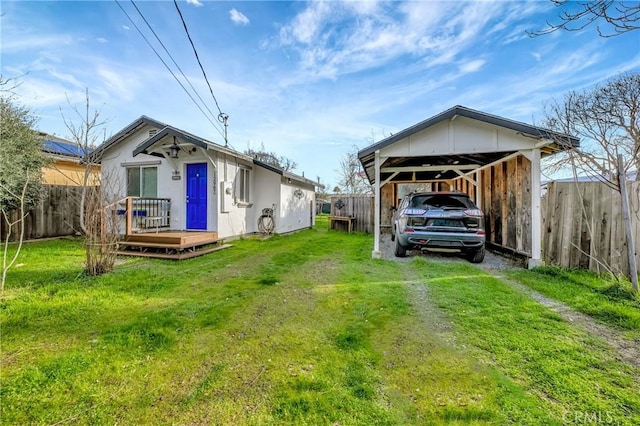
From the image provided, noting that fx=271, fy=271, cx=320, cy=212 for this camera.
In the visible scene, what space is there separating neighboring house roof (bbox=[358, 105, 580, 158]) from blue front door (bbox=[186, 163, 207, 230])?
572 cm

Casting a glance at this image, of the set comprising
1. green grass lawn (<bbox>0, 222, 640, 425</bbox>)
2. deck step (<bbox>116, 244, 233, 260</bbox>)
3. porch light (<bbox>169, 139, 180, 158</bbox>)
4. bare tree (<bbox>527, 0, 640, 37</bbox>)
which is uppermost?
porch light (<bbox>169, 139, 180, 158</bbox>)

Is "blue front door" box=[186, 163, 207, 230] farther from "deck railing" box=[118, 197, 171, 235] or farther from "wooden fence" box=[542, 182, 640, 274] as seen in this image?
"wooden fence" box=[542, 182, 640, 274]

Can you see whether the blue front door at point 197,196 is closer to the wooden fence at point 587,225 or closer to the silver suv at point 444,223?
the silver suv at point 444,223

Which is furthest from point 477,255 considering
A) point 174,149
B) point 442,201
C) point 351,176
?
point 351,176

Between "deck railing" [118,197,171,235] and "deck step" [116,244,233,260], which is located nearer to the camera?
"deck step" [116,244,233,260]

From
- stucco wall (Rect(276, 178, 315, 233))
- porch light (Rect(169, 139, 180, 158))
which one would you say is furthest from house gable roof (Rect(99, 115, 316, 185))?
stucco wall (Rect(276, 178, 315, 233))

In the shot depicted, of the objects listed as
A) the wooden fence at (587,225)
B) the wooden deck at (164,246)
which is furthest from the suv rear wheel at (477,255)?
the wooden deck at (164,246)

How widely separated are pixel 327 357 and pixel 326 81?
11007 mm

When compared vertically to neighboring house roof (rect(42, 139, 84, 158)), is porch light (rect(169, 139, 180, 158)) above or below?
below

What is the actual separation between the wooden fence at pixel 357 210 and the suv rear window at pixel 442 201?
686 centimetres

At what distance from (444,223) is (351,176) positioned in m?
18.0

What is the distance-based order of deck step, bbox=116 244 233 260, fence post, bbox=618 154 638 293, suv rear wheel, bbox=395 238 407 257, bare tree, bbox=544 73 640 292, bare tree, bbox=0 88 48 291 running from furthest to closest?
bare tree, bbox=0 88 48 291
suv rear wheel, bbox=395 238 407 257
deck step, bbox=116 244 233 260
bare tree, bbox=544 73 640 292
fence post, bbox=618 154 638 293

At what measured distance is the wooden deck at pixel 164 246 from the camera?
7.05m

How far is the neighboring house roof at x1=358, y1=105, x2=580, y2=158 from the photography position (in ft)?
17.1
